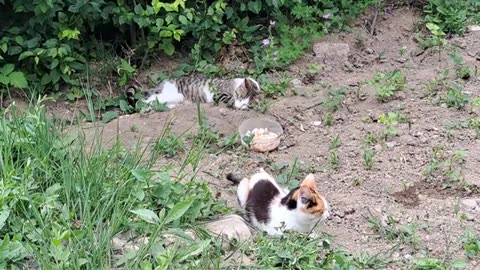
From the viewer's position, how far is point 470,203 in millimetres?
4730

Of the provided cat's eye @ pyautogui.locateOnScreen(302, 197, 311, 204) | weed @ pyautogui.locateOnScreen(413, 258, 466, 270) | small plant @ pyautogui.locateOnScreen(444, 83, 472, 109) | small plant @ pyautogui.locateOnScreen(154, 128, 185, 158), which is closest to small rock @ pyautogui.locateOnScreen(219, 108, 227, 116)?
small plant @ pyautogui.locateOnScreen(154, 128, 185, 158)

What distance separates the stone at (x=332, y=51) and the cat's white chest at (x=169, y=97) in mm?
1372

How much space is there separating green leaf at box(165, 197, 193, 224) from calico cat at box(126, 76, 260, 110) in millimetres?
2617

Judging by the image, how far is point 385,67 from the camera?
6840 millimetres

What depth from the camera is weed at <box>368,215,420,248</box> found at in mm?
4293

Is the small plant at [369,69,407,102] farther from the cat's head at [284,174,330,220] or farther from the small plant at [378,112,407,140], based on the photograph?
the cat's head at [284,174,330,220]

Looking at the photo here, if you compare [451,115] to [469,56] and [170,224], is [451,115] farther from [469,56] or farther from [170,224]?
[170,224]

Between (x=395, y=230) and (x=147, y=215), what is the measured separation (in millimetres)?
1568

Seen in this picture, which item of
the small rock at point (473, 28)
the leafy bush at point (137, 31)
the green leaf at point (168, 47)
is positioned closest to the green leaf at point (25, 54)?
the leafy bush at point (137, 31)

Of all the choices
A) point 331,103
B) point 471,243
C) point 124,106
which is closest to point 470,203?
point 471,243

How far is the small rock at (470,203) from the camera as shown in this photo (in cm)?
470

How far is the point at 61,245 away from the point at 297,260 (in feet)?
3.78

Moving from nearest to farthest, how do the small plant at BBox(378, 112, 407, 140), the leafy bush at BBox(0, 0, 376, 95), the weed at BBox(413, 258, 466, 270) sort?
the weed at BBox(413, 258, 466, 270) → the small plant at BBox(378, 112, 407, 140) → the leafy bush at BBox(0, 0, 376, 95)

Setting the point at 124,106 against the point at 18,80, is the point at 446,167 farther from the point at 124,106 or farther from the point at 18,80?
the point at 18,80
